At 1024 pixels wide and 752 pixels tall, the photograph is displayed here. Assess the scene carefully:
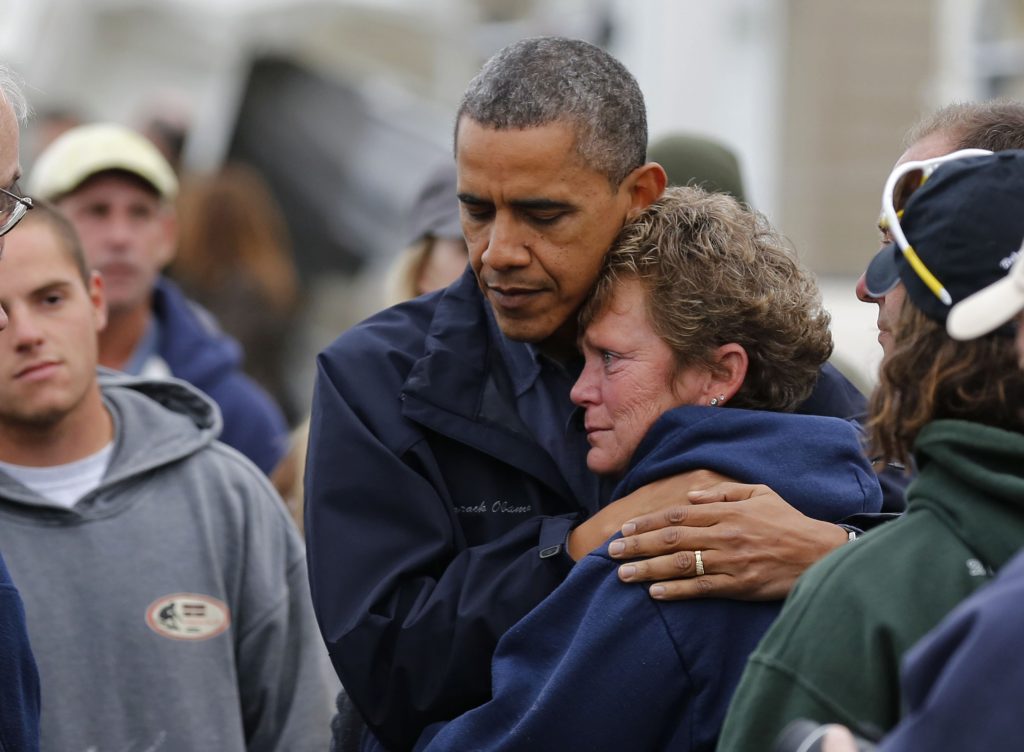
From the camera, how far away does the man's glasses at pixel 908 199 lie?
2.06m

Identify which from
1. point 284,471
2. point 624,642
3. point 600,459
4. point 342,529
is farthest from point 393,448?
point 284,471

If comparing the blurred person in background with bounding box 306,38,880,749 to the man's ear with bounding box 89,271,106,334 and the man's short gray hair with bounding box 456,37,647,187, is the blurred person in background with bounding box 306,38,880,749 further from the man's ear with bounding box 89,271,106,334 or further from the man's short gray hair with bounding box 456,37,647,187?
the man's ear with bounding box 89,271,106,334

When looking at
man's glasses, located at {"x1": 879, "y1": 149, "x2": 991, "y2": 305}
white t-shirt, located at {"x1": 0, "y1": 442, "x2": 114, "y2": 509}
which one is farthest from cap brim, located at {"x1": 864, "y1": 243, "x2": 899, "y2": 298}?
white t-shirt, located at {"x1": 0, "y1": 442, "x2": 114, "y2": 509}

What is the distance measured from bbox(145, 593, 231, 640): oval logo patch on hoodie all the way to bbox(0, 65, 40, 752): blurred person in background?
51 cm

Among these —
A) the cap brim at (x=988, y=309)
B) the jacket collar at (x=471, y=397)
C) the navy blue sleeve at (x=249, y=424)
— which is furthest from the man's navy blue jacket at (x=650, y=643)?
the navy blue sleeve at (x=249, y=424)

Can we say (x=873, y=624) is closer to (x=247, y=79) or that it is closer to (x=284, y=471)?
(x=284, y=471)

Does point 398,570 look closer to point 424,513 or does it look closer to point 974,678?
point 424,513

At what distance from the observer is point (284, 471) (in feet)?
15.2

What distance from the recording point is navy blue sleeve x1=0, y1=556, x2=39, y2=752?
9.07 ft

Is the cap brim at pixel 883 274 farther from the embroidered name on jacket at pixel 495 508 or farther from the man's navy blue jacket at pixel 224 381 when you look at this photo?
the man's navy blue jacket at pixel 224 381

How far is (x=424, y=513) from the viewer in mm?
2766

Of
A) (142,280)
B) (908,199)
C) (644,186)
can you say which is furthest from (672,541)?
(142,280)

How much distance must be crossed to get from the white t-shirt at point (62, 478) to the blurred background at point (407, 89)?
392 centimetres

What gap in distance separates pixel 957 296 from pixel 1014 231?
0.11m
